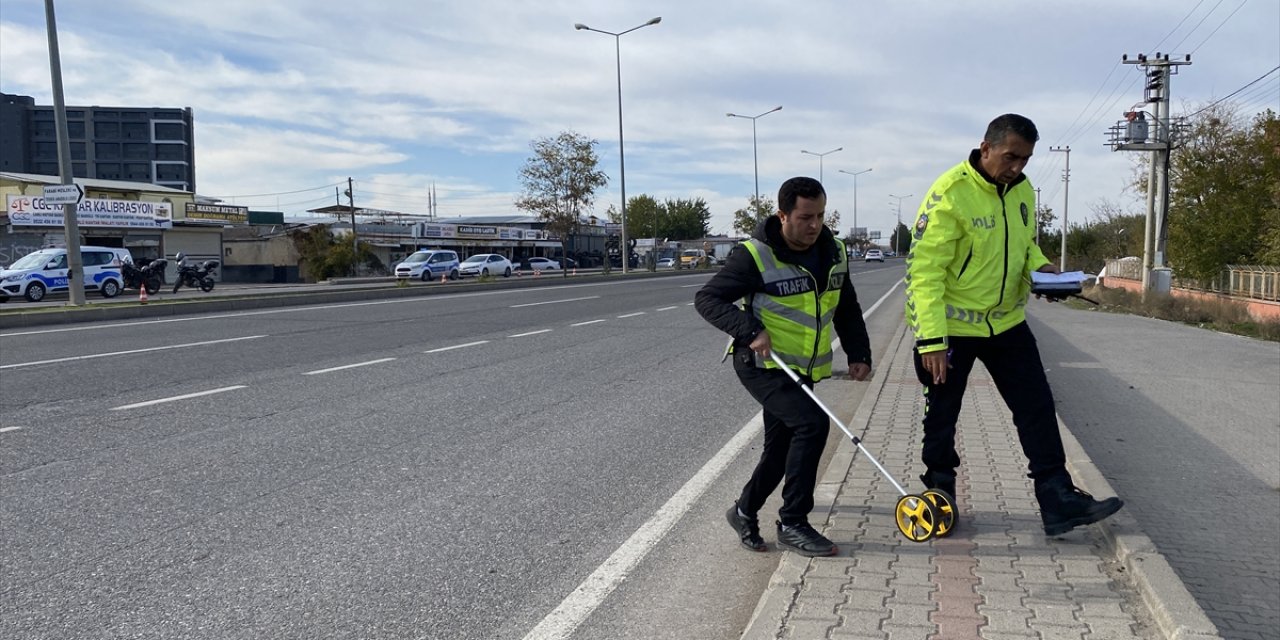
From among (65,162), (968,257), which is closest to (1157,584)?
(968,257)

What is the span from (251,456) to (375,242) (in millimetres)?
56255

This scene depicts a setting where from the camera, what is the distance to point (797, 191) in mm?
3980

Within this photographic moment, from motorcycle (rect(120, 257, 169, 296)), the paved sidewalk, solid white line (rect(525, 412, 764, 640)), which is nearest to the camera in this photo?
the paved sidewalk

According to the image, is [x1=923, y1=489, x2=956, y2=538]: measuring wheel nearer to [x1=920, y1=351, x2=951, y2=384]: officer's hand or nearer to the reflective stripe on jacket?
[x1=920, y1=351, x2=951, y2=384]: officer's hand

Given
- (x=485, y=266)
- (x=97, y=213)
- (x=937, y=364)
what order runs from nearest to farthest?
(x=937, y=364), (x=97, y=213), (x=485, y=266)

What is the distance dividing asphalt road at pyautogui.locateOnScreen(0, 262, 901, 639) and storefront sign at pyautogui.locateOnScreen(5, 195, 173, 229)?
29.1 m

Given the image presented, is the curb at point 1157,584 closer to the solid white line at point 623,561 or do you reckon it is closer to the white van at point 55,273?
the solid white line at point 623,561

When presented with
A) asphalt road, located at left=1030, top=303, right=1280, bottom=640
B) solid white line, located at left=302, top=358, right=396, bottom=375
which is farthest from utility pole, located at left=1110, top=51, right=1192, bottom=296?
solid white line, located at left=302, top=358, right=396, bottom=375

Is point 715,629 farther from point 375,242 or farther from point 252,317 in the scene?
point 375,242

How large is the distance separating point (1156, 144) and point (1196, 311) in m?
11.4

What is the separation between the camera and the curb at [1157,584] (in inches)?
127

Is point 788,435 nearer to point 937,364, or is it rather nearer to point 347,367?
point 937,364

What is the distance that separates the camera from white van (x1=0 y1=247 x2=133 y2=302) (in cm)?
2658

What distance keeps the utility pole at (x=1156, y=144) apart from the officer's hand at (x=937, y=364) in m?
32.1
